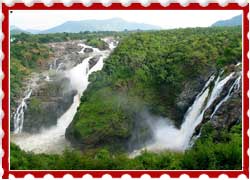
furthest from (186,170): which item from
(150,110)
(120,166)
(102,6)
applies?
(150,110)

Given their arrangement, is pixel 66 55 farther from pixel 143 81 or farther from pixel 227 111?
pixel 227 111

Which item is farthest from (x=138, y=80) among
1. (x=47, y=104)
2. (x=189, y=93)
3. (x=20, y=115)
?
(x=20, y=115)

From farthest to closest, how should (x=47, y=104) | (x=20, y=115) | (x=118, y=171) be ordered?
(x=47, y=104) → (x=20, y=115) → (x=118, y=171)

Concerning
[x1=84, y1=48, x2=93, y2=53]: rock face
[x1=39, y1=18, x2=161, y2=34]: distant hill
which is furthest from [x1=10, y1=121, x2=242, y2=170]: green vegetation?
[x1=84, y1=48, x2=93, y2=53]: rock face

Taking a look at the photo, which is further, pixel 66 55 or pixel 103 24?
pixel 66 55

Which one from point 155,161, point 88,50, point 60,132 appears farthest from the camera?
point 88,50

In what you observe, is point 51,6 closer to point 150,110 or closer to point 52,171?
point 52,171
